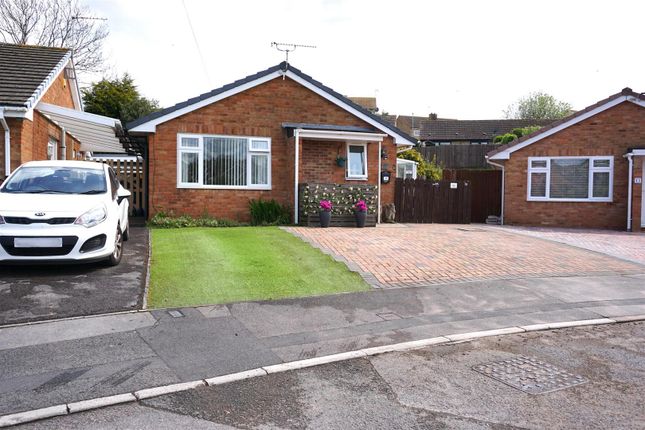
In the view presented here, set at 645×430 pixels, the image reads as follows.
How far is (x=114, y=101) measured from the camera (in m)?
33.7

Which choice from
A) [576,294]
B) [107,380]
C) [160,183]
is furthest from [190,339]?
[160,183]

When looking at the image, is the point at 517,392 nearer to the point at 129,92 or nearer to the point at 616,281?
the point at 616,281

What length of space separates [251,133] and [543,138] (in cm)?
1020

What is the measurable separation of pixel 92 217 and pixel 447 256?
6.52m

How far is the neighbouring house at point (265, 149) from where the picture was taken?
590 inches

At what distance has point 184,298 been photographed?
23.0 ft

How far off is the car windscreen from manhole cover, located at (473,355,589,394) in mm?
6705

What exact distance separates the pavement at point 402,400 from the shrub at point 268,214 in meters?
10.3

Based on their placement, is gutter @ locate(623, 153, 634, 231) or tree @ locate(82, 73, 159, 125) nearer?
gutter @ locate(623, 153, 634, 231)

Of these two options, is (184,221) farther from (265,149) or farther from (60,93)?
(60,93)

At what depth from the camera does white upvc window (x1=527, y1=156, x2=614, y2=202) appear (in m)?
18.2

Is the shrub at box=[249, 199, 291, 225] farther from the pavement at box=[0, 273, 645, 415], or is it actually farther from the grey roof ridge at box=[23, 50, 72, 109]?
the pavement at box=[0, 273, 645, 415]

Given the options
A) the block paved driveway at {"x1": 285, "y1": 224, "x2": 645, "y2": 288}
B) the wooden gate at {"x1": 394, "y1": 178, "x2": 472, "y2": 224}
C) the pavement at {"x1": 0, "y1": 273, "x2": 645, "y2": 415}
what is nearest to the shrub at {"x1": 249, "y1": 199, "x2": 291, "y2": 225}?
the block paved driveway at {"x1": 285, "y1": 224, "x2": 645, "y2": 288}

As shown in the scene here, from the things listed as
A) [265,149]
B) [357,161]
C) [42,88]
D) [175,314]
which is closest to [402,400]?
[175,314]
